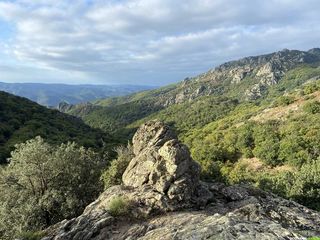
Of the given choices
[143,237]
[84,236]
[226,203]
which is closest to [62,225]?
[84,236]

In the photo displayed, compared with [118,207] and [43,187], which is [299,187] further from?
[43,187]

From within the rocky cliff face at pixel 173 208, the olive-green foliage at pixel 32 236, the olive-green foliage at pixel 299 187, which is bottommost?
the olive-green foliage at pixel 299 187

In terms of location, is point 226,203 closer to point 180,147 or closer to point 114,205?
point 180,147

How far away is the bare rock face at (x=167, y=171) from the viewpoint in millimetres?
22984

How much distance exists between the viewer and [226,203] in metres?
24.8

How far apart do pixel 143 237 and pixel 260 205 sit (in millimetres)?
8599

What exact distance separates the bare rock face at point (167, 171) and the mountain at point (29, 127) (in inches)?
1648

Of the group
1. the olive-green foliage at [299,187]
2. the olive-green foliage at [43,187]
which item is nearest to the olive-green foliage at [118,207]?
the olive-green foliage at [43,187]

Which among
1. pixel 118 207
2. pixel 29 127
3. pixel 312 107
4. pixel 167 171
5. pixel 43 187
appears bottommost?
pixel 29 127

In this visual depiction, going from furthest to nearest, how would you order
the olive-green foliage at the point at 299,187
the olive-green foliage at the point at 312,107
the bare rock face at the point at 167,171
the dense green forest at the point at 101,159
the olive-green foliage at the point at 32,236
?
the olive-green foliage at the point at 312,107, the olive-green foliage at the point at 299,187, the dense green forest at the point at 101,159, the bare rock face at the point at 167,171, the olive-green foliage at the point at 32,236

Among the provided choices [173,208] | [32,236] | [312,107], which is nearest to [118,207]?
[173,208]

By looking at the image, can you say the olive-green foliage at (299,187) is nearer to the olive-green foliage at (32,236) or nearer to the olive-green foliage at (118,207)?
the olive-green foliage at (118,207)

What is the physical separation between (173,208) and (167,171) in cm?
268

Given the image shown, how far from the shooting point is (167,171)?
78.2 ft
